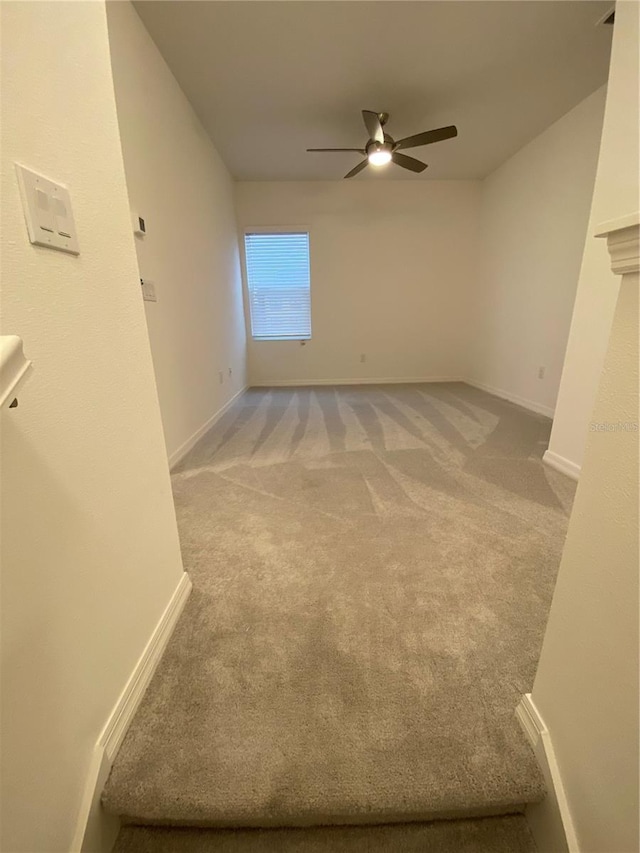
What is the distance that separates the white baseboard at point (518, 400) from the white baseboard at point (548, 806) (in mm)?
3209

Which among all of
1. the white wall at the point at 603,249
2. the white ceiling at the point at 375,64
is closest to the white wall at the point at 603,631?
the white wall at the point at 603,249

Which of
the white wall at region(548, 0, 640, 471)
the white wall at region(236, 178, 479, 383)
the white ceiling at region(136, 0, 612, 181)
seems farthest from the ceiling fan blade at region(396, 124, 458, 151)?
the white wall at region(236, 178, 479, 383)

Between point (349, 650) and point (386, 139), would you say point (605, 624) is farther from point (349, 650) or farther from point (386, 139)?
point (386, 139)

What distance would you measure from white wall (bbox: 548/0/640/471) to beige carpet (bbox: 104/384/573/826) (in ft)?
1.13

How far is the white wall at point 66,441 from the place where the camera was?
0.55 m

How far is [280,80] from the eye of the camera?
254 centimetres

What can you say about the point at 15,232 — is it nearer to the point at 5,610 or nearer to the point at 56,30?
the point at 56,30

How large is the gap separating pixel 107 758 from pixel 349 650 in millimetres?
604

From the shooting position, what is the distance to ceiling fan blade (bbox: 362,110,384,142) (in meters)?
2.62

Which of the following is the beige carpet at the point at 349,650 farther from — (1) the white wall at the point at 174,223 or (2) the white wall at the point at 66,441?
(1) the white wall at the point at 174,223

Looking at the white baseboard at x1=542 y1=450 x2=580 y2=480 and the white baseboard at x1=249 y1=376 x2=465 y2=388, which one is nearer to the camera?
the white baseboard at x1=542 y1=450 x2=580 y2=480

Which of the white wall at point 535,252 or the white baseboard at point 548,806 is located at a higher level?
the white wall at point 535,252

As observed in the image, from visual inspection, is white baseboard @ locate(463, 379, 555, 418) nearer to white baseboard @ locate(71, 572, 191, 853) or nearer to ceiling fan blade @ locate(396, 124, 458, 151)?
ceiling fan blade @ locate(396, 124, 458, 151)

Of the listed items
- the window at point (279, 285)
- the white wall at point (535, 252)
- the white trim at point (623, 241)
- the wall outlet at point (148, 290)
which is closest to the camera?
the white trim at point (623, 241)
